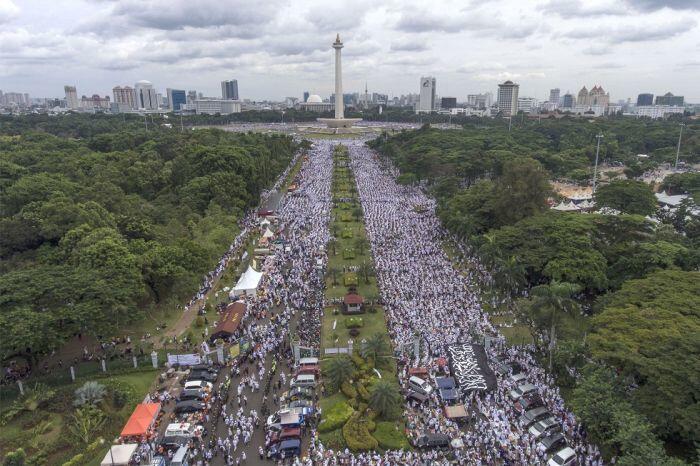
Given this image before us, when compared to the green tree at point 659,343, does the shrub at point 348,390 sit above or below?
below

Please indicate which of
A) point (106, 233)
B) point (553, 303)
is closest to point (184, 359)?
point (106, 233)

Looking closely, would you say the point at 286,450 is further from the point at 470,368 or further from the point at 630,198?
the point at 630,198

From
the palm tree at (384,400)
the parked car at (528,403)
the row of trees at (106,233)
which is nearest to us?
the palm tree at (384,400)

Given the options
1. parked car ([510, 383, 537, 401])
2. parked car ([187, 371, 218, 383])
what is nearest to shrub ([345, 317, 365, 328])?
parked car ([187, 371, 218, 383])

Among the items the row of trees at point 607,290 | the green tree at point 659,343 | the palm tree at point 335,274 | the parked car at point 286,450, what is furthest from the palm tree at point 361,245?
the parked car at point 286,450

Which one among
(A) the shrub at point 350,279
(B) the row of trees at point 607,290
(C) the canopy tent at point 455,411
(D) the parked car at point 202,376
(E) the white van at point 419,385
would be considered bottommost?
(D) the parked car at point 202,376

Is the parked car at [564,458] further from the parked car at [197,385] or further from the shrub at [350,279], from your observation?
the shrub at [350,279]
